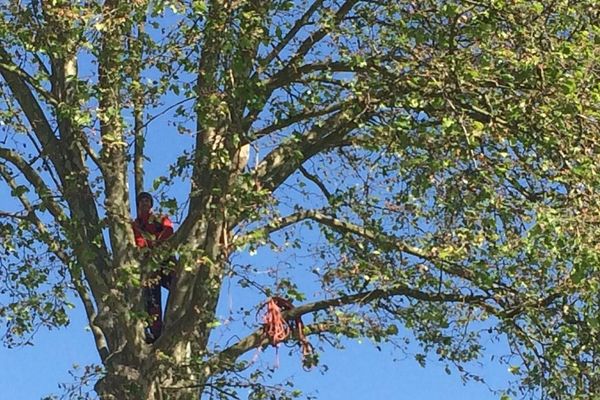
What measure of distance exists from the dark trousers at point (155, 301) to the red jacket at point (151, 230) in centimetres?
33

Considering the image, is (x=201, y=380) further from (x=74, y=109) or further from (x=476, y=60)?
(x=476, y=60)

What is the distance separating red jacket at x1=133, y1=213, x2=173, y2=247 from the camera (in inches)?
436

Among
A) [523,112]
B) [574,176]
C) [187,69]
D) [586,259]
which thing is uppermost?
[187,69]

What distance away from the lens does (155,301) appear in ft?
38.0

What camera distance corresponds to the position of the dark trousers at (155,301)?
11.2 meters

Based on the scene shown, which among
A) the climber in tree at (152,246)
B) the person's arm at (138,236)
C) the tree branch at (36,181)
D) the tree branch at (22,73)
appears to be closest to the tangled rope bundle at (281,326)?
the climber in tree at (152,246)

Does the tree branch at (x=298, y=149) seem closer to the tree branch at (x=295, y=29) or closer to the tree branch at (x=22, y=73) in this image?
the tree branch at (x=295, y=29)

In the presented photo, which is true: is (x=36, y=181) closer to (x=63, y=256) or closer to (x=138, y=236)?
(x=63, y=256)

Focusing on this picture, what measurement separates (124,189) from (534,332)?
4366mm

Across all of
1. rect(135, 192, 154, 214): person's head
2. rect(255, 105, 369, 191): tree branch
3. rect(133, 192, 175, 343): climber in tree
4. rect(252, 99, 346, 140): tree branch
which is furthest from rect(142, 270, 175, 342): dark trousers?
rect(252, 99, 346, 140): tree branch

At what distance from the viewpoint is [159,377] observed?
35.1 feet

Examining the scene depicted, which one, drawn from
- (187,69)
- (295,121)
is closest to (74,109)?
(187,69)

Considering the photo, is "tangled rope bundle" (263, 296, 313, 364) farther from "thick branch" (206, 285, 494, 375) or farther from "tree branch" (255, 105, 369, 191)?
"tree branch" (255, 105, 369, 191)

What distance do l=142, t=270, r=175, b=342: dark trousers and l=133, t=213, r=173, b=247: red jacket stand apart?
329mm
